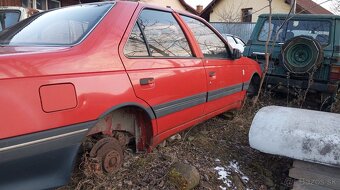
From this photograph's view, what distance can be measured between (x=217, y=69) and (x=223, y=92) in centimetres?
34

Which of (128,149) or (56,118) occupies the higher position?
(56,118)

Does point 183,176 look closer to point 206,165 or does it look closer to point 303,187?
point 206,165

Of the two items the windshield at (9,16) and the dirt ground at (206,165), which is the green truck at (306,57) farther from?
the windshield at (9,16)

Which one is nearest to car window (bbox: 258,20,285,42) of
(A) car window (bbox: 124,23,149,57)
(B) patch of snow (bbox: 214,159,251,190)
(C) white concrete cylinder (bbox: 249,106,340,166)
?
(C) white concrete cylinder (bbox: 249,106,340,166)

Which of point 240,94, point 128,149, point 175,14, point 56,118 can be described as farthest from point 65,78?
point 240,94

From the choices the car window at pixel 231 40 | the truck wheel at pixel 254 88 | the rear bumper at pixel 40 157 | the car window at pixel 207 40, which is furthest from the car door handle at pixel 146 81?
the car window at pixel 231 40

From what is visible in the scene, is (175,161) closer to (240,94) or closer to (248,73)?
(240,94)

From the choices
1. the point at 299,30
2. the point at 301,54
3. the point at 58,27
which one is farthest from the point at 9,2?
the point at 58,27

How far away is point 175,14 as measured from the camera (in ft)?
12.0

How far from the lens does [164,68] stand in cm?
314

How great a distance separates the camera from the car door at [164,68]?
2871mm

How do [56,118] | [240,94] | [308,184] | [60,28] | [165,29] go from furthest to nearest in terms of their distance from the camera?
[240,94], [165,29], [308,184], [60,28], [56,118]

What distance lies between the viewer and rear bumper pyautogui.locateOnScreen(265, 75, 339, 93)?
18.0ft

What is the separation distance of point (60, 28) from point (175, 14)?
4.05 feet
